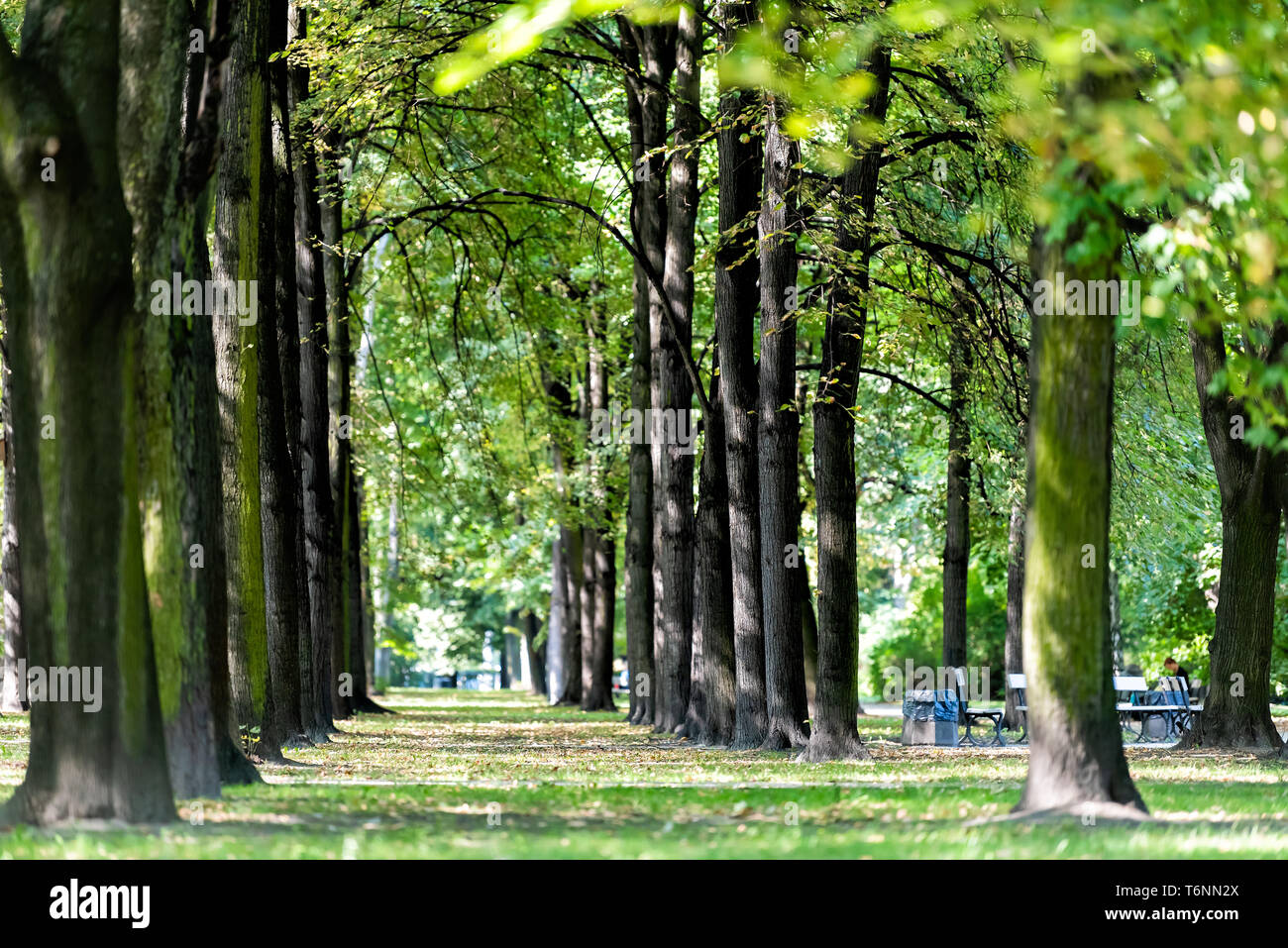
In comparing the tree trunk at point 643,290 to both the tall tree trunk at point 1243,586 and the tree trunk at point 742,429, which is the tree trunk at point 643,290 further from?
the tall tree trunk at point 1243,586

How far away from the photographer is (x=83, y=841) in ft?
27.2

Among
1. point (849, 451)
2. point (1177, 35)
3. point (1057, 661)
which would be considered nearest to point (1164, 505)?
point (849, 451)

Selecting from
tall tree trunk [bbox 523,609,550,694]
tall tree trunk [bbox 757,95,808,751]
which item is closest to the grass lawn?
tall tree trunk [bbox 757,95,808,751]

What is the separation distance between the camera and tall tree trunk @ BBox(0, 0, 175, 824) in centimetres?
898

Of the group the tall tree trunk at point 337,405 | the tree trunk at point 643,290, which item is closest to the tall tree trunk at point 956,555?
the tree trunk at point 643,290

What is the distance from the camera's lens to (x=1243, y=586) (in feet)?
64.0

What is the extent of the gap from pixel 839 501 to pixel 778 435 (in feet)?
4.02

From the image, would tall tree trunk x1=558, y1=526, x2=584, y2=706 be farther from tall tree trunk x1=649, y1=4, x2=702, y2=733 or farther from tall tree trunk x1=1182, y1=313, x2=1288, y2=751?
tall tree trunk x1=1182, y1=313, x2=1288, y2=751

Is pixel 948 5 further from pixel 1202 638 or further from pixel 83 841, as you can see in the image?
pixel 1202 638

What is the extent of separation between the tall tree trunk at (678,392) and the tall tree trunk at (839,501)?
344 cm

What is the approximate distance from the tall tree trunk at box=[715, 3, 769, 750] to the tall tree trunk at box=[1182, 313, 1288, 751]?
5.71m

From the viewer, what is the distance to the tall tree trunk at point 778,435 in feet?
57.3

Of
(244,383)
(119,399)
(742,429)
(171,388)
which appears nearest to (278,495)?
(244,383)

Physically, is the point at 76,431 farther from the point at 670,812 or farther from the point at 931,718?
the point at 931,718
